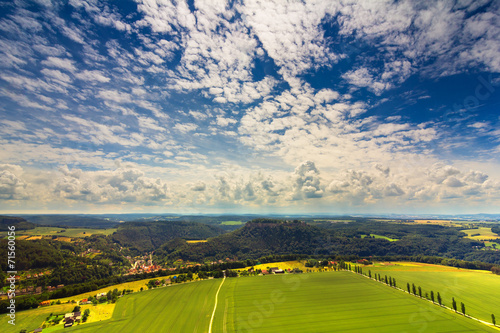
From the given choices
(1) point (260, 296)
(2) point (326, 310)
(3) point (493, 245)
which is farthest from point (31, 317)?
(3) point (493, 245)

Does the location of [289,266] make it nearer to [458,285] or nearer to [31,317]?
[458,285]

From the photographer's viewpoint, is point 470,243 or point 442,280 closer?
point 442,280

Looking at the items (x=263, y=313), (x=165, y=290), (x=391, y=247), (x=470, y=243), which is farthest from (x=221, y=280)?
(x=470, y=243)

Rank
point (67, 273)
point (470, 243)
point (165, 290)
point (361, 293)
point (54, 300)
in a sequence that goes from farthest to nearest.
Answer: point (470, 243), point (67, 273), point (165, 290), point (361, 293), point (54, 300)

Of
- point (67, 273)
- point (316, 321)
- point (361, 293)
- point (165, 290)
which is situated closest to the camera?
point (316, 321)

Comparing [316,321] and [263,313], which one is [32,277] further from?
[316,321]

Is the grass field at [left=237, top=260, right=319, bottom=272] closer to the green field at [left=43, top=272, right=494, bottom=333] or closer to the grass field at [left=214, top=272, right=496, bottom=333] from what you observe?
→ the grass field at [left=214, top=272, right=496, bottom=333]

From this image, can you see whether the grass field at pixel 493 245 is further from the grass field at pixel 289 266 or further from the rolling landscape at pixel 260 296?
the grass field at pixel 289 266
